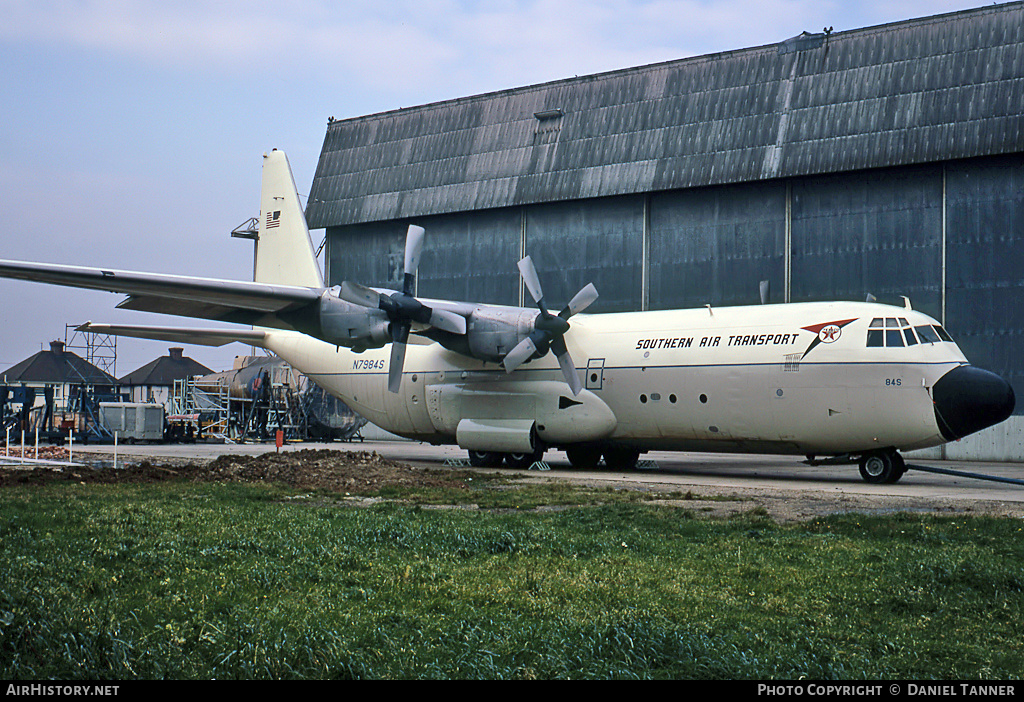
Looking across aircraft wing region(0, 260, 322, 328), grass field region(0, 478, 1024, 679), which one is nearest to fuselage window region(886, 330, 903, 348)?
grass field region(0, 478, 1024, 679)

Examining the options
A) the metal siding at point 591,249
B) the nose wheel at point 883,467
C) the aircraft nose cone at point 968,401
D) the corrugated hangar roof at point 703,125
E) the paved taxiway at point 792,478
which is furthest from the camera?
the metal siding at point 591,249

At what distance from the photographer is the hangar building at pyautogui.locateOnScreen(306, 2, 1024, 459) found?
2825 centimetres

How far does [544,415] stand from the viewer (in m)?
21.2

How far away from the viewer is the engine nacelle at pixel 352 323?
1952 cm

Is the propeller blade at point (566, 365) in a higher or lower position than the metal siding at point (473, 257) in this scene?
lower

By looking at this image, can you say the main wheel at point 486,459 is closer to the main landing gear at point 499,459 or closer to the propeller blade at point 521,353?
the main landing gear at point 499,459

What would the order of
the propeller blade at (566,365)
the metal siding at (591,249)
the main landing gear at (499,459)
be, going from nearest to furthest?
1. the propeller blade at (566,365)
2. the main landing gear at (499,459)
3. the metal siding at (591,249)

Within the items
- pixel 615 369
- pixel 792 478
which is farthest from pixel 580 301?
pixel 792 478

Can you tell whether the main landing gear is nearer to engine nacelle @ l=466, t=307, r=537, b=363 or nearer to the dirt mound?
engine nacelle @ l=466, t=307, r=537, b=363

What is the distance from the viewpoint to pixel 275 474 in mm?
16625

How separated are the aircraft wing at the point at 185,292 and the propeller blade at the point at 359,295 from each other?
1175mm

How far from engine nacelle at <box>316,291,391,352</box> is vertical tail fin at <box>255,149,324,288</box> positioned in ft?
17.5

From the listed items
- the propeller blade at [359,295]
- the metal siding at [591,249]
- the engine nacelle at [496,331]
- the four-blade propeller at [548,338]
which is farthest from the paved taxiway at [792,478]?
the metal siding at [591,249]
